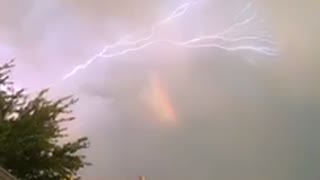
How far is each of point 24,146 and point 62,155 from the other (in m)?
1.50

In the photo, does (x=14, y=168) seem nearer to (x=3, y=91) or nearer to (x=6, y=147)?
(x=6, y=147)

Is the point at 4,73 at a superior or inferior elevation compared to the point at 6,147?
superior

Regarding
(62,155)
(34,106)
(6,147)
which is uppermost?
(34,106)

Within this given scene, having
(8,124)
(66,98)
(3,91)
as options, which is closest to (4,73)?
(3,91)

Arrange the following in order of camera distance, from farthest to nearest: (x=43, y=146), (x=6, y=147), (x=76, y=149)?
(x=76, y=149)
(x=43, y=146)
(x=6, y=147)

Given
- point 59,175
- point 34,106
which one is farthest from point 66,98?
point 59,175

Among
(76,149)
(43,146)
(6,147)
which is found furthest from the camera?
(76,149)

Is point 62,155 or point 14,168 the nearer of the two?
point 14,168

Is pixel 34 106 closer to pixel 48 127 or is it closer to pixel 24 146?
pixel 48 127

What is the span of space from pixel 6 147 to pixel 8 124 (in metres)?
0.83

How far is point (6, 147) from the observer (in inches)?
606

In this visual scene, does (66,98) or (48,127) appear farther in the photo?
(66,98)

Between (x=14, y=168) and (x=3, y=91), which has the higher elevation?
(x=3, y=91)

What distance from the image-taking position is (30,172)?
16641 millimetres
